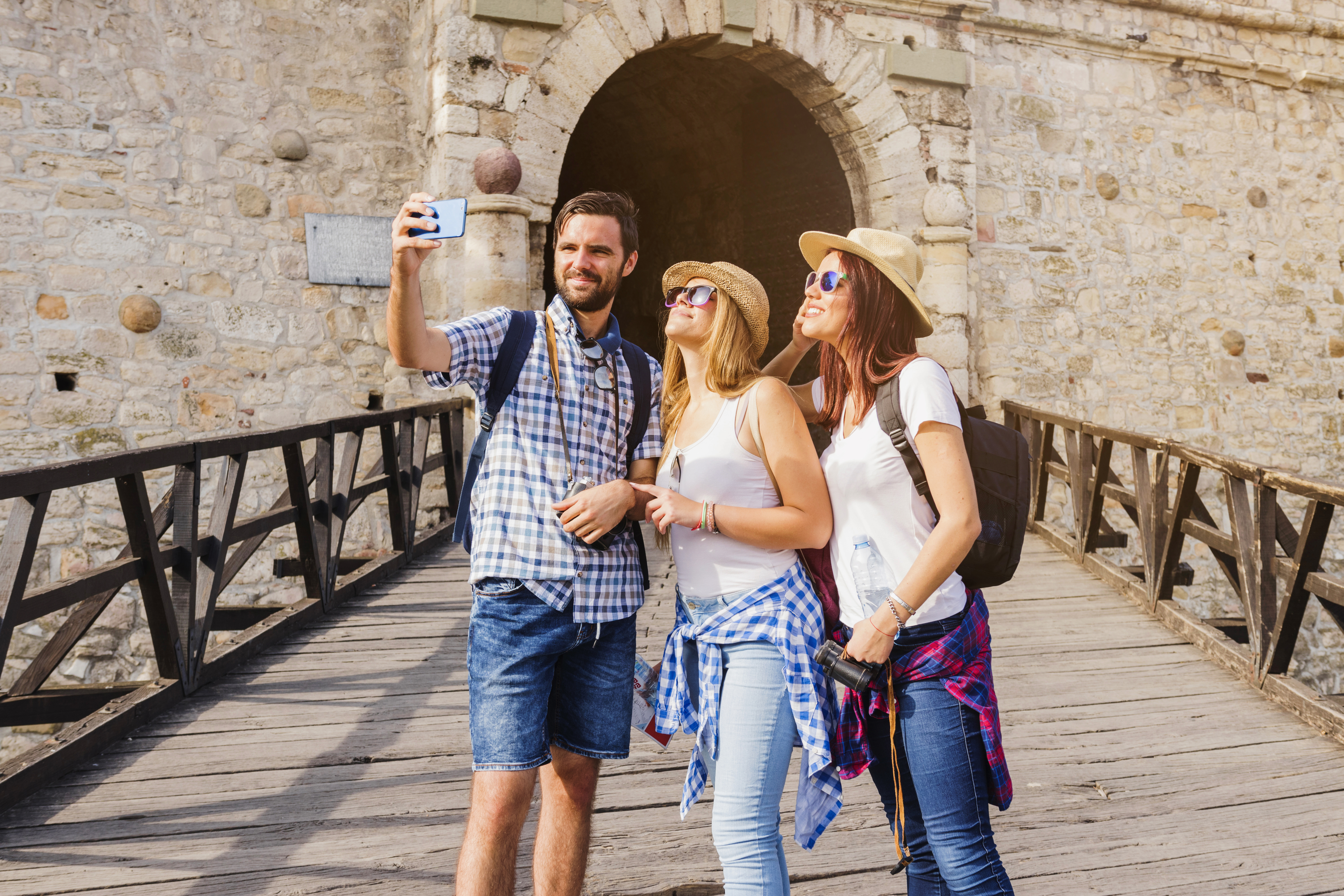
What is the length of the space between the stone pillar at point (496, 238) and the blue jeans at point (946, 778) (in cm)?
389

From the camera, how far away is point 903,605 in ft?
4.48

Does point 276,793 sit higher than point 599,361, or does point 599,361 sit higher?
point 599,361

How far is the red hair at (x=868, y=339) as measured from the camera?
1.49 m

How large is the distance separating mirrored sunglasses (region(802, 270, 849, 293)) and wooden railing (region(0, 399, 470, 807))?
1936 mm

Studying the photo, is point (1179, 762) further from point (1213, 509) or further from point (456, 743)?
point (1213, 509)

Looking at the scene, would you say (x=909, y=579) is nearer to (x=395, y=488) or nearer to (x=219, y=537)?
(x=219, y=537)

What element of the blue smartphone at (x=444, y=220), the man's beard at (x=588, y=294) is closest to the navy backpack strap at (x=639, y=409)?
the man's beard at (x=588, y=294)

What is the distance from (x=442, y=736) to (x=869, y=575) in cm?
176

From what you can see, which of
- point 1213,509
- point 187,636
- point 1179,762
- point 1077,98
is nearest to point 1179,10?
point 1077,98

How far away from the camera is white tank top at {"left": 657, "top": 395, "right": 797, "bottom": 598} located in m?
1.51

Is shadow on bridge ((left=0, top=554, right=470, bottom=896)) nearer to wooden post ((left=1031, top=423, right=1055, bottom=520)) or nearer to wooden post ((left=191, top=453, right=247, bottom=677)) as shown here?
wooden post ((left=191, top=453, right=247, bottom=677))

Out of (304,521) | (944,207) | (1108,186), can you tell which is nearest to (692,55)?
(944,207)

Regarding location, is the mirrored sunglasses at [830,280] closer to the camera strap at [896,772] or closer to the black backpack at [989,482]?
the black backpack at [989,482]

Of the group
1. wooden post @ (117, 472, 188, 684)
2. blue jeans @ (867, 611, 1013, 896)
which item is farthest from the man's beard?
wooden post @ (117, 472, 188, 684)
